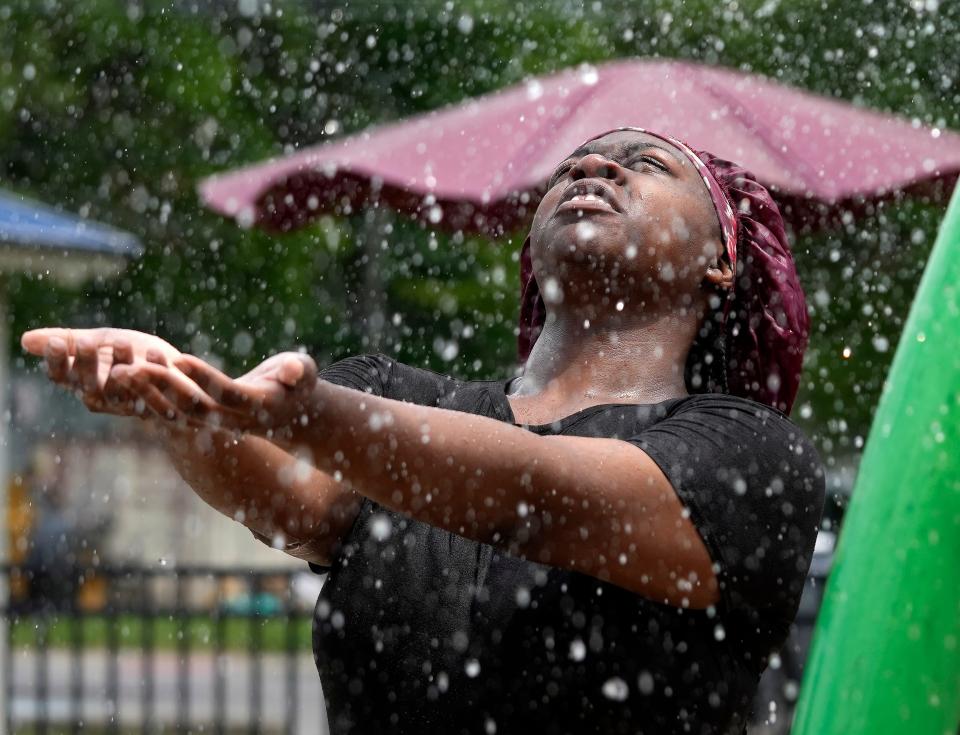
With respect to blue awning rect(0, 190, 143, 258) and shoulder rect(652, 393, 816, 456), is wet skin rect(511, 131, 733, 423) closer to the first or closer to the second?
shoulder rect(652, 393, 816, 456)

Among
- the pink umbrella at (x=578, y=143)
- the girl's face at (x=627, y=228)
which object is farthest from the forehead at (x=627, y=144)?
the pink umbrella at (x=578, y=143)

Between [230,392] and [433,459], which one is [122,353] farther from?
[433,459]

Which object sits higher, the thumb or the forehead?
the thumb

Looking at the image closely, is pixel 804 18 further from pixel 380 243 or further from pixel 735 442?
pixel 735 442

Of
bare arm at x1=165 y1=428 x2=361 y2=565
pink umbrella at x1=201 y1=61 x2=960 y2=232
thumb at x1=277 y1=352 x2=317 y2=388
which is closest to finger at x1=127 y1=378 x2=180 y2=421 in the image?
thumb at x1=277 y1=352 x2=317 y2=388

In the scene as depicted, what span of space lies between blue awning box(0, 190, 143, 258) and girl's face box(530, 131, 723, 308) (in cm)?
416

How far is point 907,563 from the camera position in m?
1.15

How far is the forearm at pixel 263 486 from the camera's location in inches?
76.7

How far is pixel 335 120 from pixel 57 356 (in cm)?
930

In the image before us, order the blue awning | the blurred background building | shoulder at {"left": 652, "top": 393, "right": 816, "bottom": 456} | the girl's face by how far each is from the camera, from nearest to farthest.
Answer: shoulder at {"left": 652, "top": 393, "right": 816, "bottom": 456}, the girl's face, the blue awning, the blurred background building

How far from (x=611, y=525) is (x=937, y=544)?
619 millimetres

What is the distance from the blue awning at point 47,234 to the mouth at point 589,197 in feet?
13.7

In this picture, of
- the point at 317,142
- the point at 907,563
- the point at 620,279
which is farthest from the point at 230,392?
the point at 317,142

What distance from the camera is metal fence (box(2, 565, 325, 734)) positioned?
6.82m
